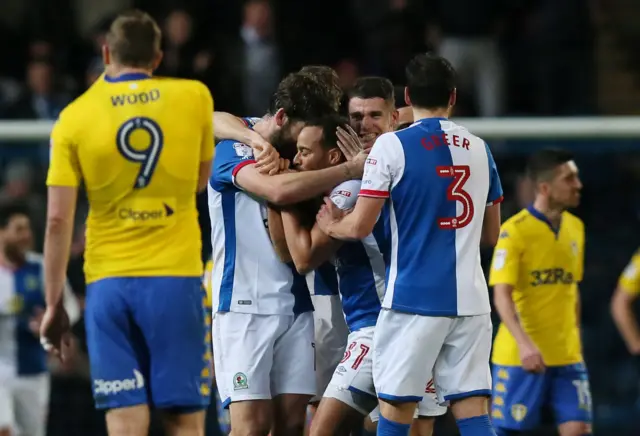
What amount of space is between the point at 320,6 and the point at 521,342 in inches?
223

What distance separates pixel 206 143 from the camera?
583cm

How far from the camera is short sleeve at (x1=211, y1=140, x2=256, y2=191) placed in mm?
5992

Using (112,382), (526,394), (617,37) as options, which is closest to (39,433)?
(526,394)

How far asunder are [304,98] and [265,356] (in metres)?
1.17

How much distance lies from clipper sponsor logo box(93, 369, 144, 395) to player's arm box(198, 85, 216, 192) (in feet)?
2.87

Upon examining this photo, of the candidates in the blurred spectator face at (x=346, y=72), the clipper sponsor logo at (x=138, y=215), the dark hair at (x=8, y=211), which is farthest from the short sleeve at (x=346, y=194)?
the blurred spectator face at (x=346, y=72)

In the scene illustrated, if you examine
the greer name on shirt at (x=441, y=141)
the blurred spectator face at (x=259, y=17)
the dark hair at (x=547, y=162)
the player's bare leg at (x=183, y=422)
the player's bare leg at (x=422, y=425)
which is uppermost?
the blurred spectator face at (x=259, y=17)

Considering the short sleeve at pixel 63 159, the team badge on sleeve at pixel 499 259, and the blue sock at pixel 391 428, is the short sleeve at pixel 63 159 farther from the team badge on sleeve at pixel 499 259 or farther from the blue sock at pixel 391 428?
the team badge on sleeve at pixel 499 259

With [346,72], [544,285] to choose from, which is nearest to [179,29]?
[346,72]

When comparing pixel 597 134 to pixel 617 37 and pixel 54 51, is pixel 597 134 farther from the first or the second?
pixel 54 51

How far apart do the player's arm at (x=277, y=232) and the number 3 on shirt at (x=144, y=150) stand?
61 cm

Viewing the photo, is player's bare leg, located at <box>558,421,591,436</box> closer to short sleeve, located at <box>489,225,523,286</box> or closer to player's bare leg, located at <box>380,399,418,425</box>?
short sleeve, located at <box>489,225,523,286</box>

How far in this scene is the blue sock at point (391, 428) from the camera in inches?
225

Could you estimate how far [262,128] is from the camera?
6.18m
